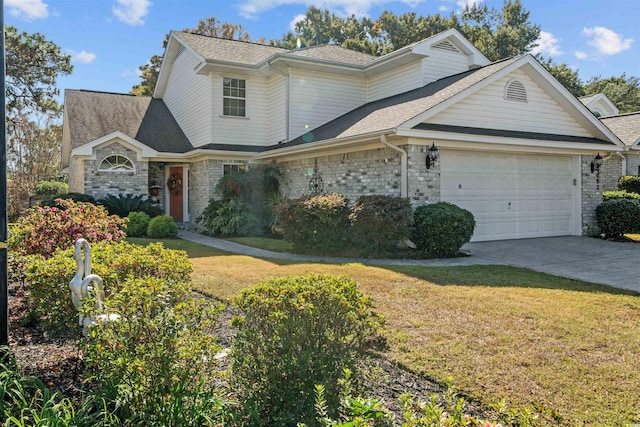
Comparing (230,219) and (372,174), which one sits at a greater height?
(372,174)

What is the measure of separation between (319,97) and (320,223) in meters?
7.47

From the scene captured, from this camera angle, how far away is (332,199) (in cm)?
1147

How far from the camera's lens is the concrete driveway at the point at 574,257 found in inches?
332

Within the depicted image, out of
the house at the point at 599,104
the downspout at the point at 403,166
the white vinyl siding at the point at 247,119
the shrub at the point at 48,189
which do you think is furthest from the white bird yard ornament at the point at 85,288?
the house at the point at 599,104

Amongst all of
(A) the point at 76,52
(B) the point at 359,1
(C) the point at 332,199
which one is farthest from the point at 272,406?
(B) the point at 359,1

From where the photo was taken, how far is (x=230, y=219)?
15305mm

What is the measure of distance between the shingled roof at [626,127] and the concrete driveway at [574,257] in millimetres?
6016

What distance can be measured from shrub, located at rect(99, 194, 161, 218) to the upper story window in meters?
4.22

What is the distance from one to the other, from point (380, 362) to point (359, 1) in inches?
1505

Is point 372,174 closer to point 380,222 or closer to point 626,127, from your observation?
point 380,222

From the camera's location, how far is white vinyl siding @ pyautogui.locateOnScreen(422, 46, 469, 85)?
15859 millimetres

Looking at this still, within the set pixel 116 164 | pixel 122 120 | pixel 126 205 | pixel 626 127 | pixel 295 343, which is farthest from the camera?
pixel 122 120

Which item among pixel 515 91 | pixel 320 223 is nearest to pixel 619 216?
pixel 515 91

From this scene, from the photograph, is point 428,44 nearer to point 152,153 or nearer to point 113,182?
point 152,153
